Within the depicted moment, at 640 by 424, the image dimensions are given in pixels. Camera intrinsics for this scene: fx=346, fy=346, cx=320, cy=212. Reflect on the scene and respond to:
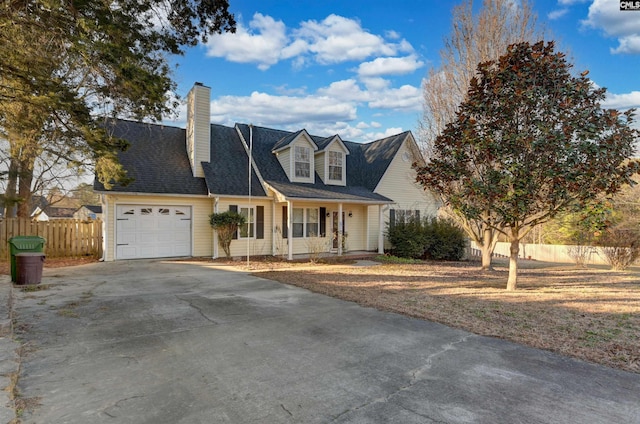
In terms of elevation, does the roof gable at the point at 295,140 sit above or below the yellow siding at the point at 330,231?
above

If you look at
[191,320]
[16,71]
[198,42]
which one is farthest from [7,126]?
[191,320]

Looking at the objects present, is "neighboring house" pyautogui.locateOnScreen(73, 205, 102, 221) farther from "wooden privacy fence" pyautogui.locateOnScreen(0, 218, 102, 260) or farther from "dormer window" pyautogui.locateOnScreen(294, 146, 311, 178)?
"dormer window" pyautogui.locateOnScreen(294, 146, 311, 178)

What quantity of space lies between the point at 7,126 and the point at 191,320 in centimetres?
856

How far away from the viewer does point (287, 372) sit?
12.3 feet

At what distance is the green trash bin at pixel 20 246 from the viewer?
8422 millimetres

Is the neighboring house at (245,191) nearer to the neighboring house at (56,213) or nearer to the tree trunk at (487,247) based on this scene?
the tree trunk at (487,247)

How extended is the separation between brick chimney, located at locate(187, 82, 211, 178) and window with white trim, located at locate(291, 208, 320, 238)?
4579mm

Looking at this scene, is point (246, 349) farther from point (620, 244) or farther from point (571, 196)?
point (620, 244)

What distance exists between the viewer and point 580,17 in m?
10.6

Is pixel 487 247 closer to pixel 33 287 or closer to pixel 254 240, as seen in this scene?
pixel 254 240

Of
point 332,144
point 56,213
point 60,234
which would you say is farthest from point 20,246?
point 56,213

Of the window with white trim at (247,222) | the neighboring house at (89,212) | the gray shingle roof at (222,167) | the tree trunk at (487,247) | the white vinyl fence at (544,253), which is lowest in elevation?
the white vinyl fence at (544,253)

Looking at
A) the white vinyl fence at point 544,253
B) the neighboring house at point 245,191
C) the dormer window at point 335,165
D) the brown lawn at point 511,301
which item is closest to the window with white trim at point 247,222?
the neighboring house at point 245,191

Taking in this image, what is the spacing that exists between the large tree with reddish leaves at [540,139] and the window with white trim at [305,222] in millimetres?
8742
